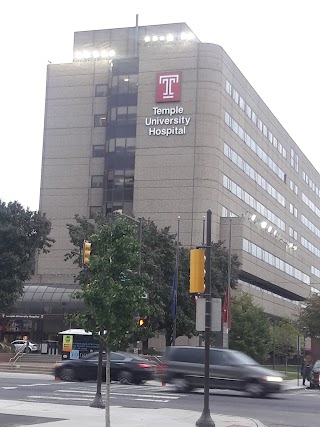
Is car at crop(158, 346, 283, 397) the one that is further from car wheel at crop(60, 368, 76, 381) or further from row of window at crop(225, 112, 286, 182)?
row of window at crop(225, 112, 286, 182)

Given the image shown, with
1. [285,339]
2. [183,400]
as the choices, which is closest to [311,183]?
[285,339]

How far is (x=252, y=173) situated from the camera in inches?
3740

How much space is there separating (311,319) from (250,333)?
59.3 feet

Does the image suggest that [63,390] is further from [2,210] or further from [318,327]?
[318,327]

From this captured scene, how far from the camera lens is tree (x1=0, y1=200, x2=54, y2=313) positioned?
193 ft

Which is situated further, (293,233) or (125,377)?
(293,233)

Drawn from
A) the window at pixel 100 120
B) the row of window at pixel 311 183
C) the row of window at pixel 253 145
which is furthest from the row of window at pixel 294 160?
the window at pixel 100 120

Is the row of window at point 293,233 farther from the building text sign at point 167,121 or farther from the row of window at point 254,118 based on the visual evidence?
the building text sign at point 167,121

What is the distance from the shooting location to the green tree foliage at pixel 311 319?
253 ft

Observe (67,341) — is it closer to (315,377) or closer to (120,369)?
(120,369)

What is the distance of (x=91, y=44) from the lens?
94188 mm

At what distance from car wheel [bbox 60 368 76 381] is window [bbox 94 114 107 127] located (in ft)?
182

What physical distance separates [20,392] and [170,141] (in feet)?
186

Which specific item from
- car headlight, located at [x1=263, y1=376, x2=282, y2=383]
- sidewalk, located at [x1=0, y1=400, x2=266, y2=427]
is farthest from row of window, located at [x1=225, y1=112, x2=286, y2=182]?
sidewalk, located at [x1=0, y1=400, x2=266, y2=427]
